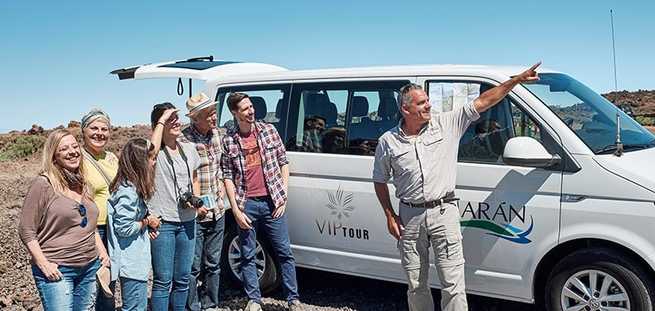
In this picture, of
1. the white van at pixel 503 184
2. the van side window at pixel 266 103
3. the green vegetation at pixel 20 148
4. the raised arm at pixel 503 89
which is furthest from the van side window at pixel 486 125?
the green vegetation at pixel 20 148

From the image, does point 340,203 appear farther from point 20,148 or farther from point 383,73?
point 20,148

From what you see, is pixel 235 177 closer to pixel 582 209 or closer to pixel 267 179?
pixel 267 179

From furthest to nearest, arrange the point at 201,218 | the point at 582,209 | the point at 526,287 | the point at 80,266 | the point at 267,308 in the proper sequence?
the point at 267,308, the point at 201,218, the point at 526,287, the point at 582,209, the point at 80,266

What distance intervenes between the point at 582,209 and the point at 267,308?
9.26 ft

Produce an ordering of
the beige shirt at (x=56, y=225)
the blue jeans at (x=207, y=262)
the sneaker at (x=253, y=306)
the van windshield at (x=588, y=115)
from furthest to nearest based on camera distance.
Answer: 1. the sneaker at (x=253, y=306)
2. the blue jeans at (x=207, y=262)
3. the van windshield at (x=588, y=115)
4. the beige shirt at (x=56, y=225)

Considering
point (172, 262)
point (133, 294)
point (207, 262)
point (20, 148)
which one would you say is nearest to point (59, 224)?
point (133, 294)

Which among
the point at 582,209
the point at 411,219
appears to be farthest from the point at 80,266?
the point at 582,209

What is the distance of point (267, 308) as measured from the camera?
5656 mm

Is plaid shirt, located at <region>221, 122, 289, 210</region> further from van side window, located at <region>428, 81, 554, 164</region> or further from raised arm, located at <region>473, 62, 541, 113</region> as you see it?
raised arm, located at <region>473, 62, 541, 113</region>

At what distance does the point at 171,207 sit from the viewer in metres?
4.59

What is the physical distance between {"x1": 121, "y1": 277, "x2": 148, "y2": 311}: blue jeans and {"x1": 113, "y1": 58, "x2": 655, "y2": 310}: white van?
5.49 ft

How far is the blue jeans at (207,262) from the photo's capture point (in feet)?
16.9

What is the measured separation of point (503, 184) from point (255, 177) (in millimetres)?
1989

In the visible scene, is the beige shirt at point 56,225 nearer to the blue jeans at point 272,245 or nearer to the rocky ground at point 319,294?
the blue jeans at point 272,245
